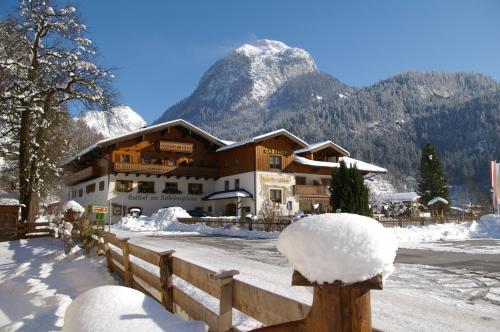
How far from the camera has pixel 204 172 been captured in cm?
4412

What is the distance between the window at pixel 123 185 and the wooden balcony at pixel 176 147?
4.65 metres

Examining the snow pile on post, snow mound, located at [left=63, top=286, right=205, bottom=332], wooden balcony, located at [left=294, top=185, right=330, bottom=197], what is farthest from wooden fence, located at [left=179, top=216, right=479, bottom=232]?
snow mound, located at [left=63, top=286, right=205, bottom=332]

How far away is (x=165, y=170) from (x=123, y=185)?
4.29m

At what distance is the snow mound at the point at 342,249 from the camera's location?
1.60 meters

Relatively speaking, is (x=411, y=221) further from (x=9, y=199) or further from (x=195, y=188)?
(x=9, y=199)

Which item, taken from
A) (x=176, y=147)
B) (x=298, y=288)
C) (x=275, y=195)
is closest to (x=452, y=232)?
(x=275, y=195)

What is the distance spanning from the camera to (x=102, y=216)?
62.8 feet

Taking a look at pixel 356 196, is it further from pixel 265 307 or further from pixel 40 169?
pixel 265 307

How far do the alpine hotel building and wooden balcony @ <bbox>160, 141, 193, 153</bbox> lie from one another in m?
0.10

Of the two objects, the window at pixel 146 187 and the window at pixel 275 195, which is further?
the window at pixel 146 187

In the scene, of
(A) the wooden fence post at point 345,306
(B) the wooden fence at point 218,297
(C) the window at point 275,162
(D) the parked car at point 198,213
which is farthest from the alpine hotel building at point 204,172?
(A) the wooden fence post at point 345,306

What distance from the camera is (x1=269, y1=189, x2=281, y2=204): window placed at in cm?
4094

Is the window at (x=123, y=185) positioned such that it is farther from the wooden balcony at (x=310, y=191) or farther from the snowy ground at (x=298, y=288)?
the snowy ground at (x=298, y=288)

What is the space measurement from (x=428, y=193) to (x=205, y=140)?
97.4 feet
